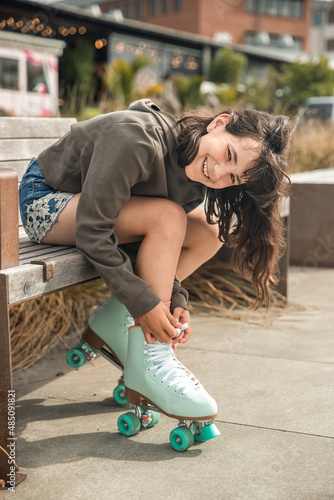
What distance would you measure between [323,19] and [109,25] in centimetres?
3078

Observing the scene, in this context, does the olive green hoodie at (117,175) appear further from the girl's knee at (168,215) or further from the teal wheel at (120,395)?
the teal wheel at (120,395)

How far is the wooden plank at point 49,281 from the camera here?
4.77ft

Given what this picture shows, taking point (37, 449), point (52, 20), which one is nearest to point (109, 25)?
point (52, 20)

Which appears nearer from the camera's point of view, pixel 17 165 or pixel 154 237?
pixel 154 237

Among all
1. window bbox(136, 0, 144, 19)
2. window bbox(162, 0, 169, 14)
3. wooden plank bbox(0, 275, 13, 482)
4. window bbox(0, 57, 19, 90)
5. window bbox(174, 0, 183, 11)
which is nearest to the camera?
wooden plank bbox(0, 275, 13, 482)

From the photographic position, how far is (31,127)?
244cm

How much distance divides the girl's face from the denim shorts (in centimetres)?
41

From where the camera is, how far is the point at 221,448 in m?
1.62

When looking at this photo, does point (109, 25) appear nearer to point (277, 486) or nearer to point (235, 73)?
point (235, 73)

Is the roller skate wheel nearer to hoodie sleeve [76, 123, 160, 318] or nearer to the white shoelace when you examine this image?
the white shoelace

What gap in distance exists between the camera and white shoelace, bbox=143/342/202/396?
164 cm

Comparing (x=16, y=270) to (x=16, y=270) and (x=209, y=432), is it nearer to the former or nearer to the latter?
(x=16, y=270)

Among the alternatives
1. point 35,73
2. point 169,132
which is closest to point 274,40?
point 35,73

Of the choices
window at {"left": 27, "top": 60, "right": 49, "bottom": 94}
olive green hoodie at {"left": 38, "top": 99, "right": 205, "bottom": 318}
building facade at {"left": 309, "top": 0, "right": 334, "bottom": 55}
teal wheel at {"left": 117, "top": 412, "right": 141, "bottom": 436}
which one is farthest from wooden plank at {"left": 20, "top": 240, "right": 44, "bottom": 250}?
building facade at {"left": 309, "top": 0, "right": 334, "bottom": 55}
